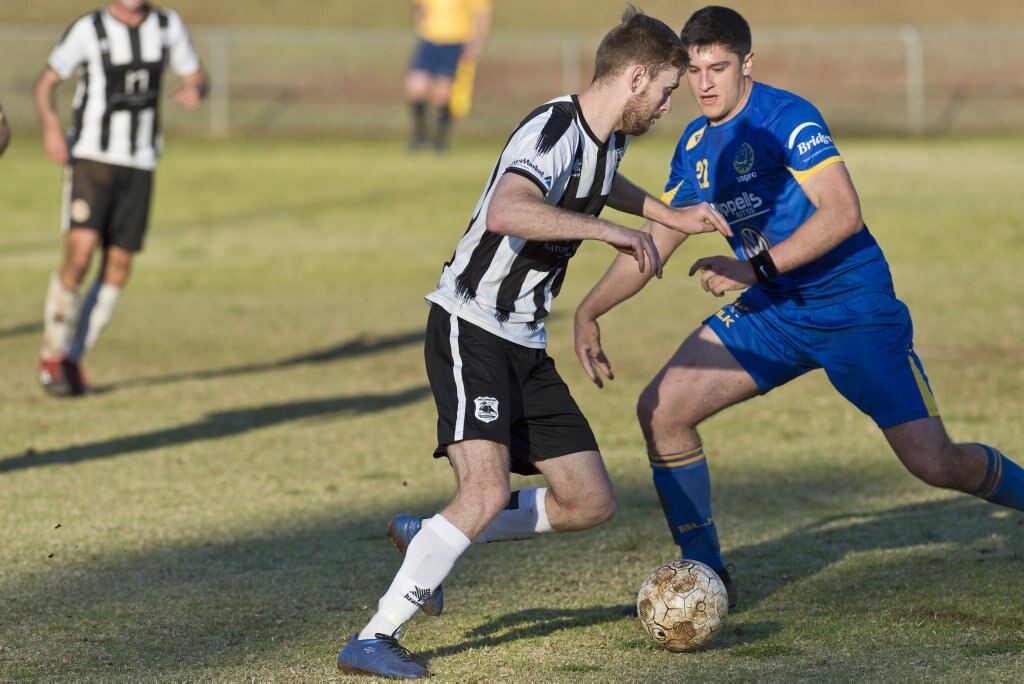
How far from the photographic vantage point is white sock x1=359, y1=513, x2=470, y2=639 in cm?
450

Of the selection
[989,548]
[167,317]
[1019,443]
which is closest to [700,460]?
[989,548]

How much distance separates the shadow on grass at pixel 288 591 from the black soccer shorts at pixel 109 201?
399cm

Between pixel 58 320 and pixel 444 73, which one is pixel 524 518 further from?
pixel 444 73

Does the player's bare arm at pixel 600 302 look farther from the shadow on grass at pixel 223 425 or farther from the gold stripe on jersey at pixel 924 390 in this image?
the shadow on grass at pixel 223 425

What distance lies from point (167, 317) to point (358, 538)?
712 cm

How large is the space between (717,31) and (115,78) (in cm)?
585

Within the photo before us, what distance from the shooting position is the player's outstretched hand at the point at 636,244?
427 centimetres

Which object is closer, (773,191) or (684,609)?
(684,609)

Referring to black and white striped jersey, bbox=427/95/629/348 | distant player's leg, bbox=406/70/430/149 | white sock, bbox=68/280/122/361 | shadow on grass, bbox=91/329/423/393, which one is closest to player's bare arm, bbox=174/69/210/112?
white sock, bbox=68/280/122/361

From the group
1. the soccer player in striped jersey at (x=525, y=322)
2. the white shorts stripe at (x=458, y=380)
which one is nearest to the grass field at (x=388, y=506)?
the soccer player in striped jersey at (x=525, y=322)

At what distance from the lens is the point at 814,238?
505cm

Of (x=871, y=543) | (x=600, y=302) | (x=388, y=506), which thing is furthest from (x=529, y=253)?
(x=388, y=506)

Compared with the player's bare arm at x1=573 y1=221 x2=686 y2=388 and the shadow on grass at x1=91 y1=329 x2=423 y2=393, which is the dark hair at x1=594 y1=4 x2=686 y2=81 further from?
the shadow on grass at x1=91 y1=329 x2=423 y2=393

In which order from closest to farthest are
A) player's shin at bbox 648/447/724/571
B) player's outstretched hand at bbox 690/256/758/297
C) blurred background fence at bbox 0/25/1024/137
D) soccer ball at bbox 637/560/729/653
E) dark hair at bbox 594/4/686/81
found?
dark hair at bbox 594/4/686/81 < soccer ball at bbox 637/560/729/653 < player's outstretched hand at bbox 690/256/758/297 < player's shin at bbox 648/447/724/571 < blurred background fence at bbox 0/25/1024/137
